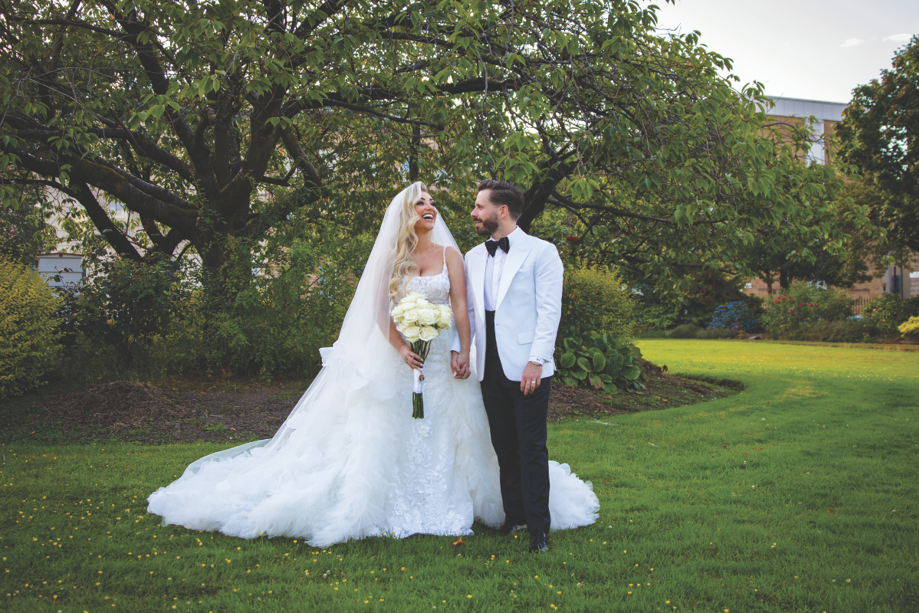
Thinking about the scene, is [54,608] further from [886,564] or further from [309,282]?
[309,282]

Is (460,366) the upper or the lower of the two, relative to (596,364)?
upper

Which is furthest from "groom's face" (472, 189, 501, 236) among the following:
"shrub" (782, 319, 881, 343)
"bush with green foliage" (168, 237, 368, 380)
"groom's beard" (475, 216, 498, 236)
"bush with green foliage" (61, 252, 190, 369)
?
"shrub" (782, 319, 881, 343)

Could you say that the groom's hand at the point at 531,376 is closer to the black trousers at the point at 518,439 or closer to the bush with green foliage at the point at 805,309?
the black trousers at the point at 518,439

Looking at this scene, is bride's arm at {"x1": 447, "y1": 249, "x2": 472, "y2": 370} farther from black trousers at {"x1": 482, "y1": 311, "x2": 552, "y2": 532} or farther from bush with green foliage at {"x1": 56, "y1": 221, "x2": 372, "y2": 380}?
bush with green foliage at {"x1": 56, "y1": 221, "x2": 372, "y2": 380}

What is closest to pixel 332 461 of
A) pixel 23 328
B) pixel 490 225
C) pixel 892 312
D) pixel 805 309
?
pixel 490 225

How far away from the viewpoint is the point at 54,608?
104 inches

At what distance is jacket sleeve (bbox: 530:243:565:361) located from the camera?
3.47 meters

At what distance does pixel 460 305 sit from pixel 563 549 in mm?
1618

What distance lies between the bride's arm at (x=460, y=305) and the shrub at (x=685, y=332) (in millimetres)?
26859

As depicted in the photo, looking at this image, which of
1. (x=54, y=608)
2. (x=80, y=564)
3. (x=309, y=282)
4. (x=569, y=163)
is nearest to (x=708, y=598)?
A: (x=54, y=608)

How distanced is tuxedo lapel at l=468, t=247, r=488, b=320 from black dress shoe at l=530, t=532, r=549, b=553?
53.1 inches

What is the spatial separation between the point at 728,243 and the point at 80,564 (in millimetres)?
8778

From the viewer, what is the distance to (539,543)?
3.47 m

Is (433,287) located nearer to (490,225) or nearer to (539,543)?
(490,225)
